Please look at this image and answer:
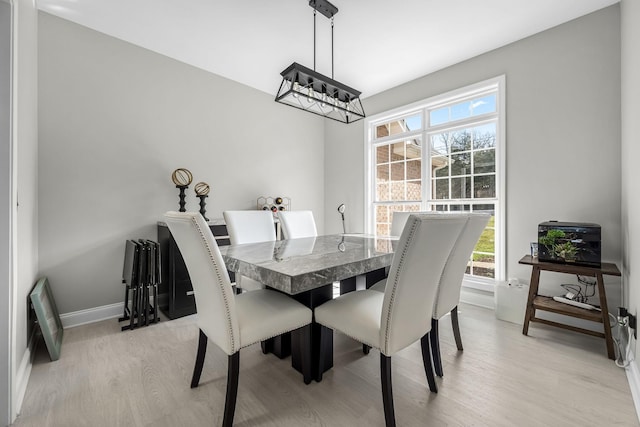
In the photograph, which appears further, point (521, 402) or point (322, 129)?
point (322, 129)

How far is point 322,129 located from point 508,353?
387cm

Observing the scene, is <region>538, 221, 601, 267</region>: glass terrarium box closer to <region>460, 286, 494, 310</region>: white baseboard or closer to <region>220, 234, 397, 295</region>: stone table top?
<region>460, 286, 494, 310</region>: white baseboard

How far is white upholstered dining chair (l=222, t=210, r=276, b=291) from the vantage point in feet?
7.82

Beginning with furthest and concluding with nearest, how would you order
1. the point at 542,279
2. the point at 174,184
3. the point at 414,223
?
1. the point at 174,184
2. the point at 542,279
3. the point at 414,223

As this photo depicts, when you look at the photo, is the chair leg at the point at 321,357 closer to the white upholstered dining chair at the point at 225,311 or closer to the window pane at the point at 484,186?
the white upholstered dining chair at the point at 225,311

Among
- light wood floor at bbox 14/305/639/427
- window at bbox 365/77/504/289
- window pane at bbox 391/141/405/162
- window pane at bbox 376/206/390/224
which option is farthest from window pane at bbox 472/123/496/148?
light wood floor at bbox 14/305/639/427

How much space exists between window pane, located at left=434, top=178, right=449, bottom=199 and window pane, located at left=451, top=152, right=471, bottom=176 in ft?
0.44

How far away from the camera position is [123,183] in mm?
2703

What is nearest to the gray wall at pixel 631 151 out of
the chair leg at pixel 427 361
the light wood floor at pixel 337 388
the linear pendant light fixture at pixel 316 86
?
the light wood floor at pixel 337 388

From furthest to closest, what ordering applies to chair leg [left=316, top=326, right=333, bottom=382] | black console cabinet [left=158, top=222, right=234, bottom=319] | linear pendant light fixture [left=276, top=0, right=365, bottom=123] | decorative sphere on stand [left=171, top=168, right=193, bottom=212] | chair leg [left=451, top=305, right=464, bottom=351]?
decorative sphere on stand [left=171, top=168, right=193, bottom=212] → black console cabinet [left=158, top=222, right=234, bottom=319] → chair leg [left=451, top=305, right=464, bottom=351] → linear pendant light fixture [left=276, top=0, right=365, bottom=123] → chair leg [left=316, top=326, right=333, bottom=382]

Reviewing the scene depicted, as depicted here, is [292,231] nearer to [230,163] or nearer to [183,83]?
[230,163]

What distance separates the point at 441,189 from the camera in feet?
11.1

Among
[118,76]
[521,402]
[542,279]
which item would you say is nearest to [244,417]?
[521,402]

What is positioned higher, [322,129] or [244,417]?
[322,129]
